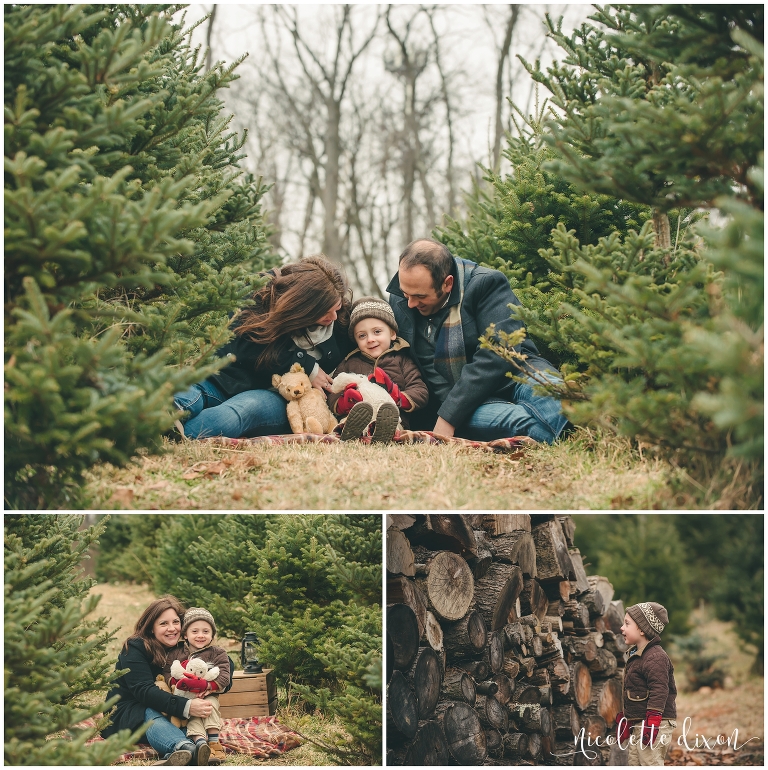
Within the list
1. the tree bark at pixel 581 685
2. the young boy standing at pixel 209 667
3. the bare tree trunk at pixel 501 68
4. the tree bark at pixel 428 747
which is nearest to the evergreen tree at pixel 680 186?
the tree bark at pixel 428 747

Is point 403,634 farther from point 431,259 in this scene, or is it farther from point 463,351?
point 431,259

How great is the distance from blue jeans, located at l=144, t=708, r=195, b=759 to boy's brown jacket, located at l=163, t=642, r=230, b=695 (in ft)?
1.26

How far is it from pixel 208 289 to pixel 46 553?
204cm

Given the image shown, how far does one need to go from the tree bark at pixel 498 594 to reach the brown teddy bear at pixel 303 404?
5.42 ft

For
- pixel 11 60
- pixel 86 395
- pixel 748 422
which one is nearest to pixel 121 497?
pixel 86 395

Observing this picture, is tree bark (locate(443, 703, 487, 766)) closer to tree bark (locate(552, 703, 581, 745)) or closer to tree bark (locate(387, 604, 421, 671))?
tree bark (locate(387, 604, 421, 671))

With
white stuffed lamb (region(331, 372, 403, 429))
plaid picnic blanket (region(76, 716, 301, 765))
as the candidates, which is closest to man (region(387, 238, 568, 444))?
white stuffed lamb (region(331, 372, 403, 429))

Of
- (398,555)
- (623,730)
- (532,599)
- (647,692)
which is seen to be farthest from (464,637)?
(623,730)

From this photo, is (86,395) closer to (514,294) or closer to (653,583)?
(514,294)

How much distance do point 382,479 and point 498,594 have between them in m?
1.07

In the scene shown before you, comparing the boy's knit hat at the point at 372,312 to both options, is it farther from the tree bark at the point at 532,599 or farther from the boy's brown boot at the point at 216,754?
the boy's brown boot at the point at 216,754

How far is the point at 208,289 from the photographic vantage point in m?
5.30

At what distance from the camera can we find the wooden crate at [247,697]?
5.47 metres

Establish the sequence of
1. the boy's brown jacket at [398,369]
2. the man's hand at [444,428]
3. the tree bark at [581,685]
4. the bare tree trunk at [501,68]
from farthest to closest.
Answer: the bare tree trunk at [501,68], the boy's brown jacket at [398,369], the man's hand at [444,428], the tree bark at [581,685]
